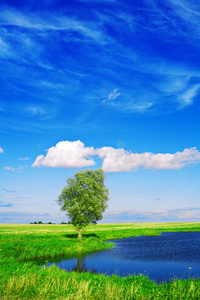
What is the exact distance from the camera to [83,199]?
58125mm

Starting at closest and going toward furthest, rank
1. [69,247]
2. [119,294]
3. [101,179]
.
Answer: [119,294] → [69,247] → [101,179]

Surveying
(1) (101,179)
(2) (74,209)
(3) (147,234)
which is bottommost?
(3) (147,234)

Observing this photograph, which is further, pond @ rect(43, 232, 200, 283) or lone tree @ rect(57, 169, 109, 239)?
lone tree @ rect(57, 169, 109, 239)

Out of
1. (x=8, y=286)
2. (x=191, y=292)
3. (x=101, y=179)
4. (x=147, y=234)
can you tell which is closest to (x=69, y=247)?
(x=101, y=179)

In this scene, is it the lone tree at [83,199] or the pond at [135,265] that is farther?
the lone tree at [83,199]

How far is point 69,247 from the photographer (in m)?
47.0

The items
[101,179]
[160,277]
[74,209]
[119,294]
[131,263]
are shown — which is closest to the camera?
[119,294]

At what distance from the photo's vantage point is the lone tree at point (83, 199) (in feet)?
189

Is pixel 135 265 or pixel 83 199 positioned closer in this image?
pixel 135 265

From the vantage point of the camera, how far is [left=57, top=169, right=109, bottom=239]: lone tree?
57.5 meters

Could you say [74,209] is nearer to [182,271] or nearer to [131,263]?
[131,263]

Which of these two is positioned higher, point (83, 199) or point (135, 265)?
point (83, 199)

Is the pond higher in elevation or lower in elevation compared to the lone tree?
lower

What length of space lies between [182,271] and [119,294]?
17.1 m
